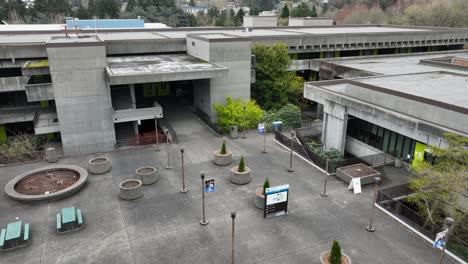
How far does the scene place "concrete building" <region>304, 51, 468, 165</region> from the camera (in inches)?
859

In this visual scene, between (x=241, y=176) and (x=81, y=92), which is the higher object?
(x=81, y=92)

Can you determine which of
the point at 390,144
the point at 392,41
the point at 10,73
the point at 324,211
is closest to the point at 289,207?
the point at 324,211

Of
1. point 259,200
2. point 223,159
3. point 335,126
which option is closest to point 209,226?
point 259,200

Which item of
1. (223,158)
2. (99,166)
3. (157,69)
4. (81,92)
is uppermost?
(157,69)

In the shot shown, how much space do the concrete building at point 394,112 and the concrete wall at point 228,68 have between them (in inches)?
284

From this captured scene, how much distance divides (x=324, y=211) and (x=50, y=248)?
14254mm

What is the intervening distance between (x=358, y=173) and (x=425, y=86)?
1035 cm

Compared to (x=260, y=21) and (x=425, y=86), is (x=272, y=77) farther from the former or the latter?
(x=260, y=21)

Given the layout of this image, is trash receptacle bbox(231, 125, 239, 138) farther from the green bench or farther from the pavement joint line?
the green bench

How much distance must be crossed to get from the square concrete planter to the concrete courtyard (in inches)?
24.0

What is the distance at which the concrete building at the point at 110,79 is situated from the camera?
94.9ft

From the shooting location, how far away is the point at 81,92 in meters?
29.3

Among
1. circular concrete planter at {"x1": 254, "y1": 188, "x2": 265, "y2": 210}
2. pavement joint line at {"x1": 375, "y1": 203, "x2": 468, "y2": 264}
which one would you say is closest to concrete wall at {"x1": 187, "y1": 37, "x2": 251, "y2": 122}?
circular concrete planter at {"x1": 254, "y1": 188, "x2": 265, "y2": 210}

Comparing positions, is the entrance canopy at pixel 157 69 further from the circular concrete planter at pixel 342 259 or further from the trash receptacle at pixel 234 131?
the circular concrete planter at pixel 342 259
